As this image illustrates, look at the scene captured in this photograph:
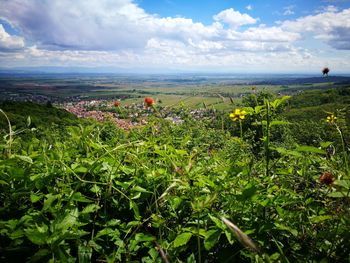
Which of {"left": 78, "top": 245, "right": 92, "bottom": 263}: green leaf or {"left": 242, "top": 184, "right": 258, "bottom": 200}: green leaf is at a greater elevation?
{"left": 242, "top": 184, "right": 258, "bottom": 200}: green leaf

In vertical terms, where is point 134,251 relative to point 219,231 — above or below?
below

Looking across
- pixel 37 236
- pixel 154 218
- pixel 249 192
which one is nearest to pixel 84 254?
pixel 37 236

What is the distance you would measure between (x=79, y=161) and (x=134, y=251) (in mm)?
800

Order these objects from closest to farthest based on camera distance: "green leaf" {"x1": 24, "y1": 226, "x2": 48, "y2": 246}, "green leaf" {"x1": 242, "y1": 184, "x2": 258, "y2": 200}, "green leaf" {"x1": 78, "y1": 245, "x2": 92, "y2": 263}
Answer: "green leaf" {"x1": 24, "y1": 226, "x2": 48, "y2": 246}, "green leaf" {"x1": 78, "y1": 245, "x2": 92, "y2": 263}, "green leaf" {"x1": 242, "y1": 184, "x2": 258, "y2": 200}

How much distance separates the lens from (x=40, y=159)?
1885mm

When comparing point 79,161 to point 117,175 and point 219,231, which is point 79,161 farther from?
point 219,231

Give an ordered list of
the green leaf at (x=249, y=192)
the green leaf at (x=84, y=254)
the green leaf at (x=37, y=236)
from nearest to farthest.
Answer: the green leaf at (x=37, y=236) → the green leaf at (x=84, y=254) → the green leaf at (x=249, y=192)

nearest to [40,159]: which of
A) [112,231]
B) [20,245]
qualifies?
[20,245]

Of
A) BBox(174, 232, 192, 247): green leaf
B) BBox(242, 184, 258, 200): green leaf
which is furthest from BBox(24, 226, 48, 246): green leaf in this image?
BBox(242, 184, 258, 200): green leaf

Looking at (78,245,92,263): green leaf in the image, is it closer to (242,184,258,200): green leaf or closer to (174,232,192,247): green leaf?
(174,232,192,247): green leaf

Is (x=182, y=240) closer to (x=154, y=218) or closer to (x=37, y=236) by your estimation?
(x=154, y=218)

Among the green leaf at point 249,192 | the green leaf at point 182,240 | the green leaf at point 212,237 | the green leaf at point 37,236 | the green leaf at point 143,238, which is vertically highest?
the green leaf at point 249,192

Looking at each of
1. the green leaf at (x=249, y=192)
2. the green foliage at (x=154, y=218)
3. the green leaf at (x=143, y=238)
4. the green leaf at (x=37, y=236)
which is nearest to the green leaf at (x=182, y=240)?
the green foliage at (x=154, y=218)

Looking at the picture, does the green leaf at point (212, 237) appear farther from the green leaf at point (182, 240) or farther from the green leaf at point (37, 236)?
the green leaf at point (37, 236)
